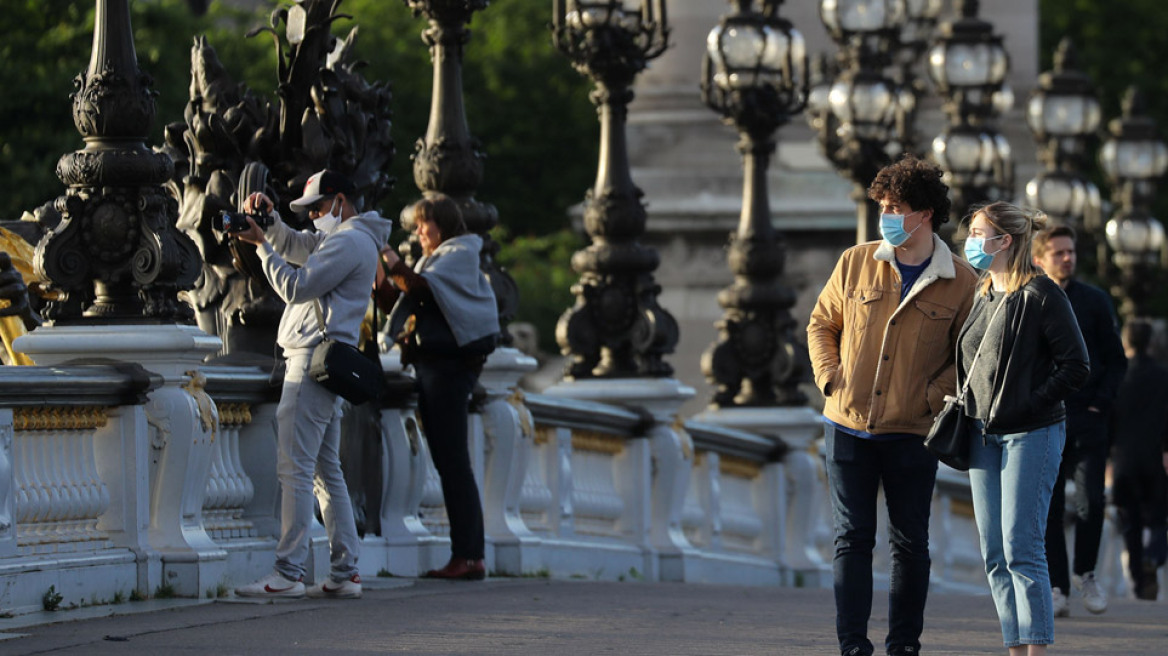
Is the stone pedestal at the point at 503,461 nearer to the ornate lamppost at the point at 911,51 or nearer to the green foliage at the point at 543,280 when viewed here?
the ornate lamppost at the point at 911,51

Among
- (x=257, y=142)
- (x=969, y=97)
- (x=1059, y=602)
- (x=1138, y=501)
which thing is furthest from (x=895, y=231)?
(x=969, y=97)

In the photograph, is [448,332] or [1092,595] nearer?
[448,332]

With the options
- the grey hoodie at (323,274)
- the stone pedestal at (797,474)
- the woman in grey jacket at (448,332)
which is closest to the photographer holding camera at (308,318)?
the grey hoodie at (323,274)

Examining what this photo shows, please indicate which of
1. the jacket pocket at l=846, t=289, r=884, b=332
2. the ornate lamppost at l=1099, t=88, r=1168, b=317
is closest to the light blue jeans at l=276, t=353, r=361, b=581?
the jacket pocket at l=846, t=289, r=884, b=332

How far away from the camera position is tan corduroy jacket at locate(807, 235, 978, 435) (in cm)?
1060

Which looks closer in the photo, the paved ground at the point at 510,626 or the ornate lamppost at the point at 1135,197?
the paved ground at the point at 510,626

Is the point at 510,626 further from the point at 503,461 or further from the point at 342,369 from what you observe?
the point at 503,461

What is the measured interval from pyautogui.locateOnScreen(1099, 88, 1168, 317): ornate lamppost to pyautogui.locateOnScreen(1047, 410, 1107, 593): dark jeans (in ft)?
59.1

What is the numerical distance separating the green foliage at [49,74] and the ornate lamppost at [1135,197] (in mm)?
11359

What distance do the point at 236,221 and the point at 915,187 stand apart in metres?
3.06

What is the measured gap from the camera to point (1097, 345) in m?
14.2

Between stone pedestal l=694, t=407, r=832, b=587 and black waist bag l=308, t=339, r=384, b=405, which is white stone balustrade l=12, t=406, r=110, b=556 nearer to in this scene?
black waist bag l=308, t=339, r=384, b=405

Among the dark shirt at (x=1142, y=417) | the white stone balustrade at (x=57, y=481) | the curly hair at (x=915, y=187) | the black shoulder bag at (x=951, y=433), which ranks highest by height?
the curly hair at (x=915, y=187)

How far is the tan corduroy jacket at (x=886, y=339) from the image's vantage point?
10602 millimetres
